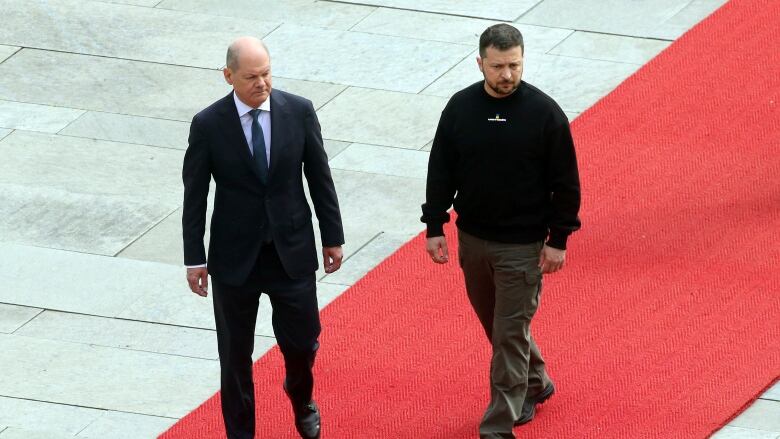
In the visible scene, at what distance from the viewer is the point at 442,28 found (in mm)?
12914

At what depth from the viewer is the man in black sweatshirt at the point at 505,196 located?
23.6 ft

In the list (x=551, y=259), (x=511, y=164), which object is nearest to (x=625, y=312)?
(x=551, y=259)

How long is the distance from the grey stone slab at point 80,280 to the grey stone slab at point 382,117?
82.5 inches

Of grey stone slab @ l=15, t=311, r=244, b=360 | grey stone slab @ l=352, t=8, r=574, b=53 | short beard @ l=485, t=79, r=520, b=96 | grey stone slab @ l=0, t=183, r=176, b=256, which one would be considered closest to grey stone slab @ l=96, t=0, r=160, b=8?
grey stone slab @ l=352, t=8, r=574, b=53

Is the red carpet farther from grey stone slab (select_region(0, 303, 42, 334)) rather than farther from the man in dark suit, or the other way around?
grey stone slab (select_region(0, 303, 42, 334))

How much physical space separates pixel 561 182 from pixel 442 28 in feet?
19.2

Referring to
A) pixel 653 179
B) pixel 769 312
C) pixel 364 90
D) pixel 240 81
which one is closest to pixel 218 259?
pixel 240 81

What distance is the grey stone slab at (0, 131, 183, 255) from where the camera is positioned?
10.2 meters

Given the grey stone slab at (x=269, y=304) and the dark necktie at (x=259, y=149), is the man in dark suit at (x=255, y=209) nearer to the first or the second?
the dark necktie at (x=259, y=149)

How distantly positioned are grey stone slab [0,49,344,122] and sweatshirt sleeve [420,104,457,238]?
14.3 ft

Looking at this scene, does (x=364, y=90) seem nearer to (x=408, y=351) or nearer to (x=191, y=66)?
(x=191, y=66)

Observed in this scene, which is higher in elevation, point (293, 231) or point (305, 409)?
point (293, 231)

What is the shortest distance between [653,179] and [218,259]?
3.83 metres

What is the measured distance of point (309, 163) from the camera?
7.41 meters
